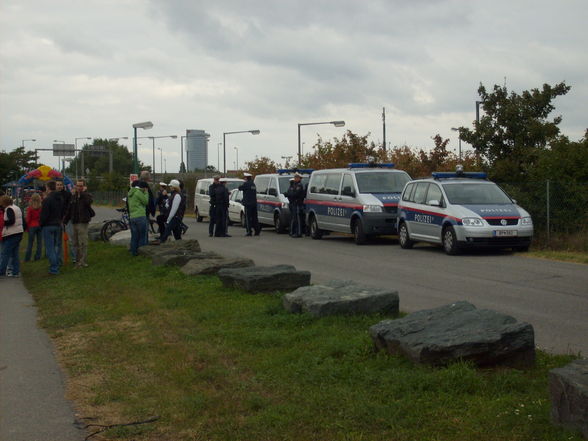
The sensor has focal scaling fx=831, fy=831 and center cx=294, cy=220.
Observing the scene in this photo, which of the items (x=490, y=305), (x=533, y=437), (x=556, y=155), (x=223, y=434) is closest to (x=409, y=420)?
(x=533, y=437)

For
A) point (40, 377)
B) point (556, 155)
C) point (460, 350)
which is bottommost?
point (40, 377)

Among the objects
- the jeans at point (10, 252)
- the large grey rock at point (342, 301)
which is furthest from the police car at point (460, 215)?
the jeans at point (10, 252)

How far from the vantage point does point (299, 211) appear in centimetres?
2600

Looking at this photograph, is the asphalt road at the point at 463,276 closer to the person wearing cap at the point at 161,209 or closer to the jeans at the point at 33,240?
the person wearing cap at the point at 161,209

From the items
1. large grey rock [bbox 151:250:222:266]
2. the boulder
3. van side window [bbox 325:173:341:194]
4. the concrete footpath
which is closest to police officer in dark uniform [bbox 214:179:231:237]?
van side window [bbox 325:173:341:194]

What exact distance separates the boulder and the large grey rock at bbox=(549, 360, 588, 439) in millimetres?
9094

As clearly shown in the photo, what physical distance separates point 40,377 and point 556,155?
55.1 ft

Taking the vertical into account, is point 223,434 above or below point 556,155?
below

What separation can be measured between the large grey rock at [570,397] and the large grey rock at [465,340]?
4.13 ft

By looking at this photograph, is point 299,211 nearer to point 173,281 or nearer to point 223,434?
point 173,281

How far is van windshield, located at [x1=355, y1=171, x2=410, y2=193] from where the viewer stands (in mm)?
22797

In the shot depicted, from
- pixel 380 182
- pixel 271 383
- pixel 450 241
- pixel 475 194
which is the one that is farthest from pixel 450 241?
pixel 271 383

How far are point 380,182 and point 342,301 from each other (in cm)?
1442

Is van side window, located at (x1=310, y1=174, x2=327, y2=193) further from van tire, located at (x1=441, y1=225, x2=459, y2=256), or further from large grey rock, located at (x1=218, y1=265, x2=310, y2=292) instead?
large grey rock, located at (x1=218, y1=265, x2=310, y2=292)
